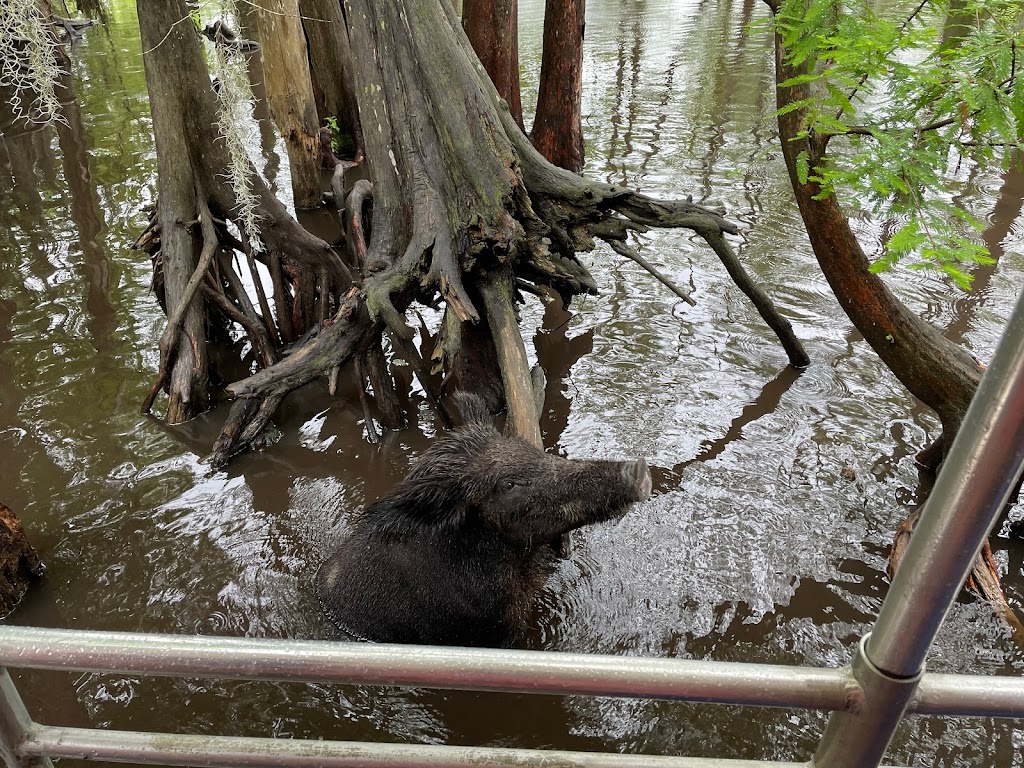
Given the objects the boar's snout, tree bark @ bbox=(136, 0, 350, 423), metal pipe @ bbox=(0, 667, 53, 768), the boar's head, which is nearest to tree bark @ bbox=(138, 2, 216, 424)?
tree bark @ bbox=(136, 0, 350, 423)

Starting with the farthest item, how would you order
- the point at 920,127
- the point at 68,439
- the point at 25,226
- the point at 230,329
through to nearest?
1. the point at 25,226
2. the point at 230,329
3. the point at 68,439
4. the point at 920,127

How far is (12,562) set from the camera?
4.06 metres

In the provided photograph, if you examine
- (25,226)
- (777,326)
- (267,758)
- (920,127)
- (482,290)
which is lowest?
A: (25,226)

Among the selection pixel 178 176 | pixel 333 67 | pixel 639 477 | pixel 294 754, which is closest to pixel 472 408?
pixel 639 477

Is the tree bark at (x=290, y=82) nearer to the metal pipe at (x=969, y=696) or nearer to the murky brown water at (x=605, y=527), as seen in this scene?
the murky brown water at (x=605, y=527)

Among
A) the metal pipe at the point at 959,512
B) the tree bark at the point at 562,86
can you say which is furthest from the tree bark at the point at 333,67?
the metal pipe at the point at 959,512

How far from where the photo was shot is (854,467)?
202 inches

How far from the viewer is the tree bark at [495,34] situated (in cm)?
818

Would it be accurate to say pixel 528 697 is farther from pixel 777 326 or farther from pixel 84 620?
pixel 777 326

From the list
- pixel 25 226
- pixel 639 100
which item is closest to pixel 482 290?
pixel 25 226

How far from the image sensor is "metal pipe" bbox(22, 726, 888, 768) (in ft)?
5.51

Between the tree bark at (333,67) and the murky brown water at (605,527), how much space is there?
11.1 feet

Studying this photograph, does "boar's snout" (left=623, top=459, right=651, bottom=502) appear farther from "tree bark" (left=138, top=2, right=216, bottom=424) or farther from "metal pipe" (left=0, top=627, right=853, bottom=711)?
"tree bark" (left=138, top=2, right=216, bottom=424)

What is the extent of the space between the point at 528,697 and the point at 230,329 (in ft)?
15.3
